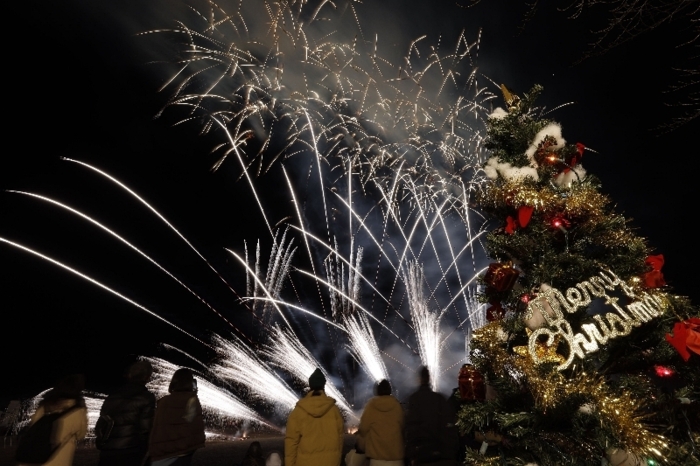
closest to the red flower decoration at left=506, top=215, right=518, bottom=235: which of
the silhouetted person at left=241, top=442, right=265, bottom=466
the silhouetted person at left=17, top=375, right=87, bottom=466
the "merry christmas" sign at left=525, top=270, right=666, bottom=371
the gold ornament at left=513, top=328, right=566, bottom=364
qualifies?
the "merry christmas" sign at left=525, top=270, right=666, bottom=371

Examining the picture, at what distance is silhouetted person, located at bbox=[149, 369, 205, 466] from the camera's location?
4812 millimetres

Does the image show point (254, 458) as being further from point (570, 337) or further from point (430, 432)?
point (570, 337)

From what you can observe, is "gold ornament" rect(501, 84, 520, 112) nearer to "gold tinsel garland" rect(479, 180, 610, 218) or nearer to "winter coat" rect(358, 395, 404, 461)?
"gold tinsel garland" rect(479, 180, 610, 218)

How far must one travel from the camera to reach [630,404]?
3965 millimetres

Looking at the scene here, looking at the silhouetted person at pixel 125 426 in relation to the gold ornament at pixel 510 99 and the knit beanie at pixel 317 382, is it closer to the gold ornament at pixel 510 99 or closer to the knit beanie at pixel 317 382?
the knit beanie at pixel 317 382

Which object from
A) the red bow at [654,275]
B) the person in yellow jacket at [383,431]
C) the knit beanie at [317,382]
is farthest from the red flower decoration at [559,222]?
the knit beanie at [317,382]

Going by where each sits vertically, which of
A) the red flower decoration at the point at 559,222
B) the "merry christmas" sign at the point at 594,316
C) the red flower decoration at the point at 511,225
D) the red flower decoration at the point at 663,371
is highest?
the red flower decoration at the point at 511,225

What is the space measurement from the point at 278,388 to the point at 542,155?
2332 centimetres

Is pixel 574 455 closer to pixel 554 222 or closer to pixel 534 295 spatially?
pixel 534 295

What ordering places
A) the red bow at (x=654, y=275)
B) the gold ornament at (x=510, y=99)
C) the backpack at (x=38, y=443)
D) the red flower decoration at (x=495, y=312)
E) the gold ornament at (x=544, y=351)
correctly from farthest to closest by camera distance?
the gold ornament at (x=510, y=99) < the red flower decoration at (x=495, y=312) < the red bow at (x=654, y=275) < the backpack at (x=38, y=443) < the gold ornament at (x=544, y=351)

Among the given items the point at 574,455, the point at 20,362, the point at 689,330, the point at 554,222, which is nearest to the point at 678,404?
the point at 689,330

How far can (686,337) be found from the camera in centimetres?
418

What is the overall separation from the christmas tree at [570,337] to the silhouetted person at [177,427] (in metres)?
2.86

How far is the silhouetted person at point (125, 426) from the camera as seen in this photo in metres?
5.05
